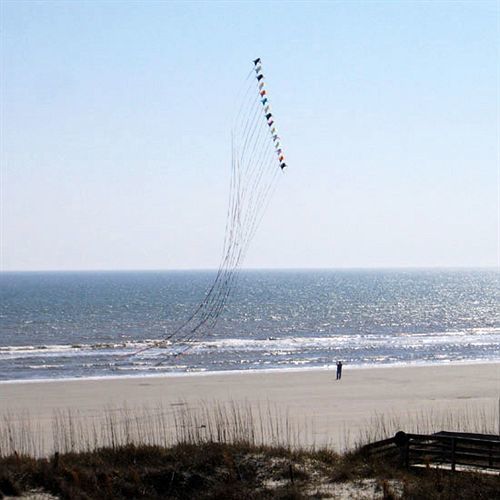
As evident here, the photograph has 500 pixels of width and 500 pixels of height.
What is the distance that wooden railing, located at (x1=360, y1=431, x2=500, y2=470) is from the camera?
62.1 ft

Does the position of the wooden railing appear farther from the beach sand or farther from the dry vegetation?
the beach sand

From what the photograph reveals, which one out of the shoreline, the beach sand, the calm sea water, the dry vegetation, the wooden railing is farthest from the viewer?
the calm sea water

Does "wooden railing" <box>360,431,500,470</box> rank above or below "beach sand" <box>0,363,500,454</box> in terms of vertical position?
above

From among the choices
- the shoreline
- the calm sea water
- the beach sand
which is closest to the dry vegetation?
the beach sand

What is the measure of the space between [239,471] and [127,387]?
22.1m

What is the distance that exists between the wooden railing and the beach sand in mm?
4051

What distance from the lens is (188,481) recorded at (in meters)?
18.4

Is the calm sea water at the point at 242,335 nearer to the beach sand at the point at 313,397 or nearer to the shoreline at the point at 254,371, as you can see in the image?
the shoreline at the point at 254,371

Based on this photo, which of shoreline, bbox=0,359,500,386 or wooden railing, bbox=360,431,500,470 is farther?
shoreline, bbox=0,359,500,386

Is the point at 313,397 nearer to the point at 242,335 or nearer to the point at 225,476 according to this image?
the point at 225,476

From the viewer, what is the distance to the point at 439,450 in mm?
19609

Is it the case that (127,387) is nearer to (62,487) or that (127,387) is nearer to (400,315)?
(62,487)

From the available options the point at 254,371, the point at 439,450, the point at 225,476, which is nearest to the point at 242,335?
the point at 254,371

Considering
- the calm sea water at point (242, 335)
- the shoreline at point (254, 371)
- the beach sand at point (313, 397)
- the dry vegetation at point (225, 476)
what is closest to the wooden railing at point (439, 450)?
the dry vegetation at point (225, 476)
